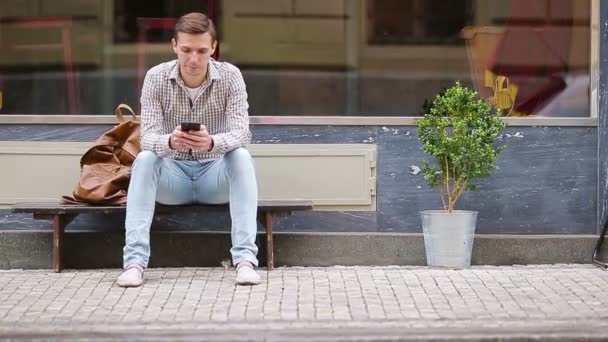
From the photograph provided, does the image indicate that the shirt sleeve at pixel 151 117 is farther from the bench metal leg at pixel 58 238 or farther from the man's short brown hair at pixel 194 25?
the bench metal leg at pixel 58 238

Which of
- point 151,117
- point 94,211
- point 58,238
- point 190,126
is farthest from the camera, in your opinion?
point 58,238

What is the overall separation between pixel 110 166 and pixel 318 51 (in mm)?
1606

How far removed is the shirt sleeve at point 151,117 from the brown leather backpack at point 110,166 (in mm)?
425

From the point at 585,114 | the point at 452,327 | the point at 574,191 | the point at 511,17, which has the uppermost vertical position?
the point at 511,17

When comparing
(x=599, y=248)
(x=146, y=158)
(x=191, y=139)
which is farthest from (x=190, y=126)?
(x=599, y=248)

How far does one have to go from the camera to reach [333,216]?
7.43 m

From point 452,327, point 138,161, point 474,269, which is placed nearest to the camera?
point 452,327

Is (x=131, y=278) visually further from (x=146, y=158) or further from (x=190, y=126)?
(x=190, y=126)

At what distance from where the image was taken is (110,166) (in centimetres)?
705

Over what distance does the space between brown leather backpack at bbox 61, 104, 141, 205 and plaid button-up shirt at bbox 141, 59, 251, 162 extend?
0.43 meters

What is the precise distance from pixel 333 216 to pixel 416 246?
22.2 inches

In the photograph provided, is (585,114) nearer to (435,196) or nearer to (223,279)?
(435,196)

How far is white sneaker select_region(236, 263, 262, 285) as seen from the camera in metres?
6.39

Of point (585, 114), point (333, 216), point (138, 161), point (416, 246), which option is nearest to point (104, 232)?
point (138, 161)
